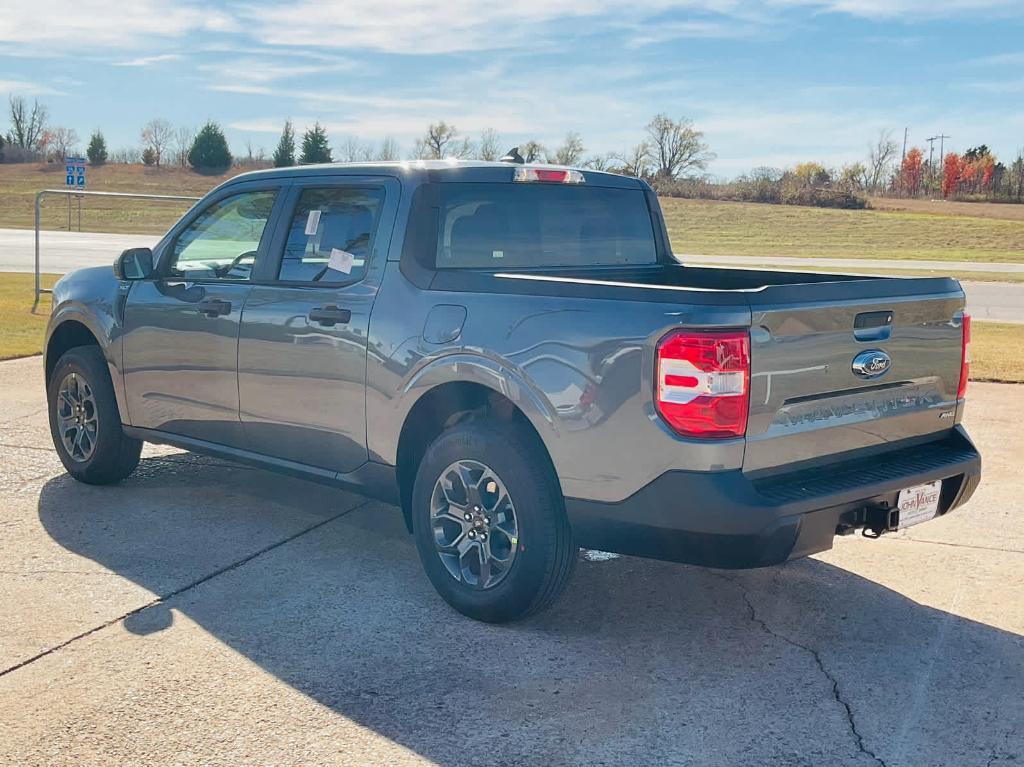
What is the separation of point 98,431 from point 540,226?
114 inches

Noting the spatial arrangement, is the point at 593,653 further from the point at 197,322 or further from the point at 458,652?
the point at 197,322

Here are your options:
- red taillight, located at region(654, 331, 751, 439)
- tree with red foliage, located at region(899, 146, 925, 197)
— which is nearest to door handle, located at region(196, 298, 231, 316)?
red taillight, located at region(654, 331, 751, 439)

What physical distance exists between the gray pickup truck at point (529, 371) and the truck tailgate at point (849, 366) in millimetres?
11

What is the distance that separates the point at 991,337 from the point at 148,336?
1171cm

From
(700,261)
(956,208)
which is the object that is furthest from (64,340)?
(956,208)

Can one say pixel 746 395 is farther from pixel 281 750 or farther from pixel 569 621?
pixel 281 750

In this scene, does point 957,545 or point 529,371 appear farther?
point 957,545

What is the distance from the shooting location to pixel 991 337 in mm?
14570

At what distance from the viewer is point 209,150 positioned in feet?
247

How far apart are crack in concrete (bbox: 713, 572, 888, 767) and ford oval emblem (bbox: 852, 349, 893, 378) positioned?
1072 mm

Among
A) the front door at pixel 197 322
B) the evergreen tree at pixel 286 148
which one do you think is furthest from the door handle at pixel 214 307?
the evergreen tree at pixel 286 148

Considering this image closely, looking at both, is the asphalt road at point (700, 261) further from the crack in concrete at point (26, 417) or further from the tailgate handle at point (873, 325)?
the tailgate handle at point (873, 325)

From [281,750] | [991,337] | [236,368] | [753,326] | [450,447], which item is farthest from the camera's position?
[991,337]

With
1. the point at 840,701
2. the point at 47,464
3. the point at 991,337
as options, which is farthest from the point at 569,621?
the point at 991,337
